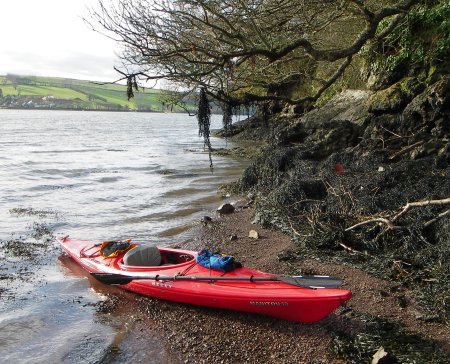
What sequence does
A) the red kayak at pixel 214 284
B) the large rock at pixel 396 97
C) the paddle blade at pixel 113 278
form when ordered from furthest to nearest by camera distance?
the large rock at pixel 396 97
the paddle blade at pixel 113 278
the red kayak at pixel 214 284

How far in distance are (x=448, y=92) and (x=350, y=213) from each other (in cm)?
417

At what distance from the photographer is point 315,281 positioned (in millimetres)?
4898

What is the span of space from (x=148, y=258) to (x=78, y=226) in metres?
4.10

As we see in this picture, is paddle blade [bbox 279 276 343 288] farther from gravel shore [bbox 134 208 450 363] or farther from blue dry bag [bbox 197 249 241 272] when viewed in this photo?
blue dry bag [bbox 197 249 241 272]

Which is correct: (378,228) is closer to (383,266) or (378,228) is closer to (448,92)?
(383,266)

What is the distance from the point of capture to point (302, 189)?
900 centimetres

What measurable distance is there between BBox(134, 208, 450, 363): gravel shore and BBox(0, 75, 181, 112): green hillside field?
295ft

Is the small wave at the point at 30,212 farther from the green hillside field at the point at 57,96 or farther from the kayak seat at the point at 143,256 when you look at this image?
the green hillside field at the point at 57,96

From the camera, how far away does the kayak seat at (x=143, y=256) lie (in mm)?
6570

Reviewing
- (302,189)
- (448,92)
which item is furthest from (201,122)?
(448,92)

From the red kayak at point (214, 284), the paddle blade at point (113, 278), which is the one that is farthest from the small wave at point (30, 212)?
the paddle blade at point (113, 278)

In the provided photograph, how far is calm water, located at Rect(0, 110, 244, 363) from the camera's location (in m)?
5.00

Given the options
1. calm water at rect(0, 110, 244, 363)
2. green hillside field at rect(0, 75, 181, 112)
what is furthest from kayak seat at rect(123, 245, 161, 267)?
green hillside field at rect(0, 75, 181, 112)

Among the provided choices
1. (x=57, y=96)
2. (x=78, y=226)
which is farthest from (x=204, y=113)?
(x=57, y=96)
